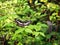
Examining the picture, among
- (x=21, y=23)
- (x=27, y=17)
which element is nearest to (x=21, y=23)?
(x=21, y=23)

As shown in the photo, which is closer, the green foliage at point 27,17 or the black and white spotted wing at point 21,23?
the black and white spotted wing at point 21,23

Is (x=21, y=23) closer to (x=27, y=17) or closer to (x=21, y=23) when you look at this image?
(x=21, y=23)

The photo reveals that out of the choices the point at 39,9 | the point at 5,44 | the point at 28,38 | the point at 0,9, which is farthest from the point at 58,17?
the point at 5,44

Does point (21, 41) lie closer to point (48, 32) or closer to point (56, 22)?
point (48, 32)

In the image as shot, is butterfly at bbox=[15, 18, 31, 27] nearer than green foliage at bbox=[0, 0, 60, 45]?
Yes

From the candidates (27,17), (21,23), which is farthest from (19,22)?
(27,17)

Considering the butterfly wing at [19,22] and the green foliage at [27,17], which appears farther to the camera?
the green foliage at [27,17]

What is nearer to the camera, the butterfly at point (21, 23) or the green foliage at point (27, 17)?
the butterfly at point (21, 23)

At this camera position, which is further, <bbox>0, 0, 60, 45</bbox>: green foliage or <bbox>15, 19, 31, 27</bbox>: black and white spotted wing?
<bbox>0, 0, 60, 45</bbox>: green foliage

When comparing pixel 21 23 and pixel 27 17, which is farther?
pixel 27 17

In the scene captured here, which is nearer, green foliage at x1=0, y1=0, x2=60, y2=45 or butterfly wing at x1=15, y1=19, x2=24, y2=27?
butterfly wing at x1=15, y1=19, x2=24, y2=27

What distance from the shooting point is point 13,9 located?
298 centimetres

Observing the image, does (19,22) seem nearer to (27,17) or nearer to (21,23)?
(21,23)

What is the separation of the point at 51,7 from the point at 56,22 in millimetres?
359
